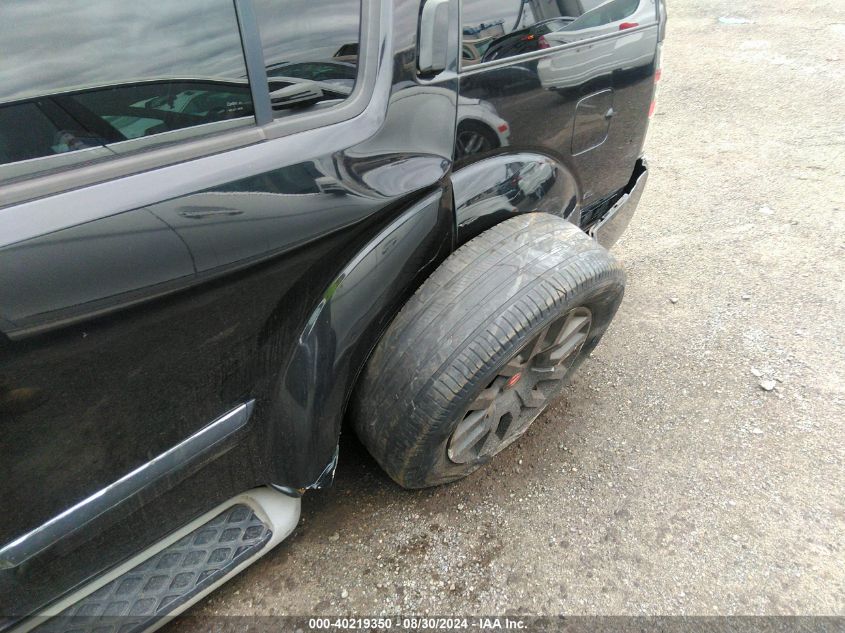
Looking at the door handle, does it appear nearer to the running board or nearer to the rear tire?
the rear tire

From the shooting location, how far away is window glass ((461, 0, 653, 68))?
63.1 inches

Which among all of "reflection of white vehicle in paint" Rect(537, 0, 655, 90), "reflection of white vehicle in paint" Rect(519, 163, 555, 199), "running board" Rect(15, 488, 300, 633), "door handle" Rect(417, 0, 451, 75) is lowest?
"running board" Rect(15, 488, 300, 633)

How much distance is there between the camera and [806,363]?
246cm

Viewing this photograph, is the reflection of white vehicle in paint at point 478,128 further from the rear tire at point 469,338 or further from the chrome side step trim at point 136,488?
the chrome side step trim at point 136,488

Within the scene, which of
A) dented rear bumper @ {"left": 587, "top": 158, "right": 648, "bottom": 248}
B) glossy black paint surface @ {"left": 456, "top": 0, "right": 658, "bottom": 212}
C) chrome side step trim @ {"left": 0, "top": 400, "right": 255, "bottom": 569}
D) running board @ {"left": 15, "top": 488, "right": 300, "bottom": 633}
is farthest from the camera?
dented rear bumper @ {"left": 587, "top": 158, "right": 648, "bottom": 248}

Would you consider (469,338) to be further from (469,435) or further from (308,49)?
(308,49)

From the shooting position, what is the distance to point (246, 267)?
1262 millimetres

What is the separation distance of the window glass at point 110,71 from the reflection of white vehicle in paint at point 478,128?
59 centimetres

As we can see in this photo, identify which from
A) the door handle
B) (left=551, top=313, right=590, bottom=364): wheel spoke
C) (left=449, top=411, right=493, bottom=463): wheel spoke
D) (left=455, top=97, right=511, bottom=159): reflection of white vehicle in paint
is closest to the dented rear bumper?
(left=551, top=313, right=590, bottom=364): wheel spoke

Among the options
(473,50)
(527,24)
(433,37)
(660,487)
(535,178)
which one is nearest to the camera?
(433,37)

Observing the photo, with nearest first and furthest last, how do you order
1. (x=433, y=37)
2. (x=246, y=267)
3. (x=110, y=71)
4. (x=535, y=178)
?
(x=110, y=71)
(x=246, y=267)
(x=433, y=37)
(x=535, y=178)

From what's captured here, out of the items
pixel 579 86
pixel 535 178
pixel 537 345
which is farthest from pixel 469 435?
pixel 579 86

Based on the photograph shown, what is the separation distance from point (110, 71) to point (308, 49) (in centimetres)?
42

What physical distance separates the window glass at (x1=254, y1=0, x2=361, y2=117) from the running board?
106cm
